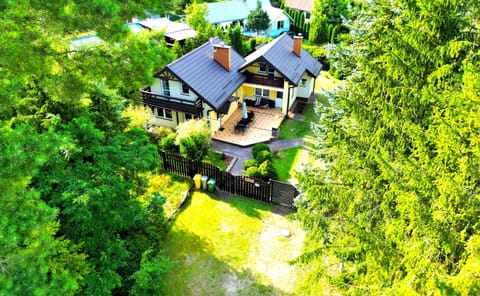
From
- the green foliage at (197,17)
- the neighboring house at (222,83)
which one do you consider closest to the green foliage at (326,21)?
the green foliage at (197,17)

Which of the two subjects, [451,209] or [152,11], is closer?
[451,209]

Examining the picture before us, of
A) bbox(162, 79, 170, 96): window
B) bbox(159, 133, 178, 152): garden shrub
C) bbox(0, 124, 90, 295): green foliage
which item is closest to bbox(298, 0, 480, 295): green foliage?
bbox(0, 124, 90, 295): green foliage

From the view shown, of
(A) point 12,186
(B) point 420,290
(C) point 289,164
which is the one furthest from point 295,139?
(A) point 12,186

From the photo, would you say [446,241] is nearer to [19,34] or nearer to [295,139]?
[19,34]

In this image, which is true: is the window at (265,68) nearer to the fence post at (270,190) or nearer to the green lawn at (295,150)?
the green lawn at (295,150)

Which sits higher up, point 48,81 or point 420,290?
point 48,81

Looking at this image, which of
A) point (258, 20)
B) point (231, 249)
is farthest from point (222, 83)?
point (258, 20)
